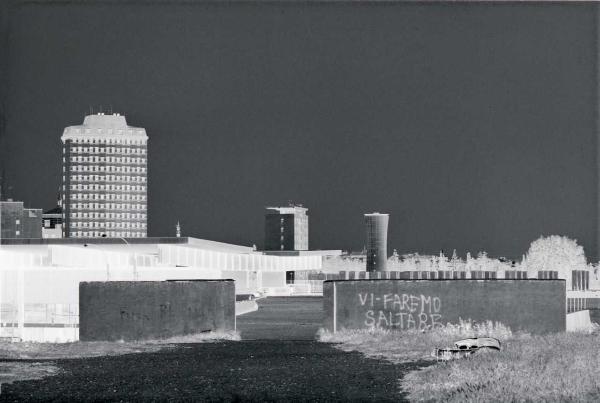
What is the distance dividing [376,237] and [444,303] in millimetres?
65427

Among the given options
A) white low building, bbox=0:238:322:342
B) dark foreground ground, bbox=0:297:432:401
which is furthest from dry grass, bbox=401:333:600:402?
white low building, bbox=0:238:322:342

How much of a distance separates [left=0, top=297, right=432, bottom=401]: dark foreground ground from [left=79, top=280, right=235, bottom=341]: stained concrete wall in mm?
1881

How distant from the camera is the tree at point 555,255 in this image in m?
154

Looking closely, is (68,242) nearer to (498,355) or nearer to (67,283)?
(67,283)

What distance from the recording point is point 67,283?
52625 mm

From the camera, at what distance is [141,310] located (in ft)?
97.9

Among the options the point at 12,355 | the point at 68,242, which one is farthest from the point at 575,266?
the point at 12,355

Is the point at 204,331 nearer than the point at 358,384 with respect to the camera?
No

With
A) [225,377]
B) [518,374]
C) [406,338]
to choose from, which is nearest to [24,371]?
[225,377]

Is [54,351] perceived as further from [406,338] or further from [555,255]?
[555,255]

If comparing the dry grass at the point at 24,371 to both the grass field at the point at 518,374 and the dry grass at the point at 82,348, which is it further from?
the grass field at the point at 518,374

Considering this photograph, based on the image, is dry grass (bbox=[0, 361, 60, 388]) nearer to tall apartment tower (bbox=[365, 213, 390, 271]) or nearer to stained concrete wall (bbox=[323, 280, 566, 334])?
stained concrete wall (bbox=[323, 280, 566, 334])

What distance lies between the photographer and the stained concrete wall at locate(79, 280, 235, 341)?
96.7ft

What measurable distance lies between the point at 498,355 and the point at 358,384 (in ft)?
10.0
